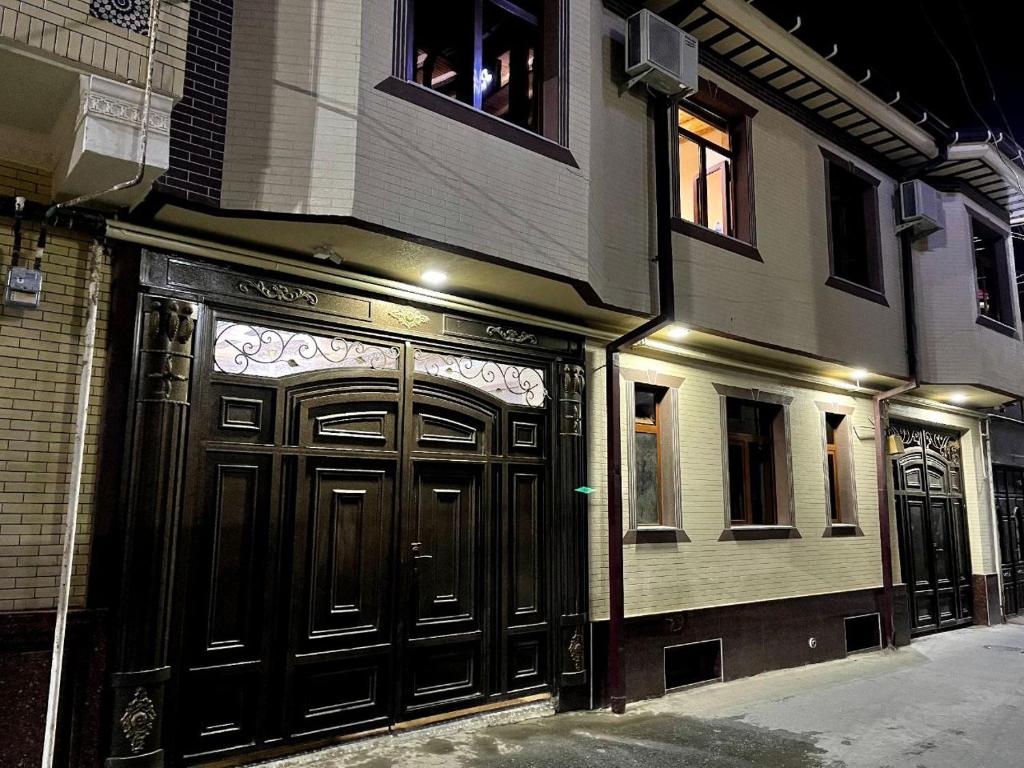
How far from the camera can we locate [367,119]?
18.2 ft

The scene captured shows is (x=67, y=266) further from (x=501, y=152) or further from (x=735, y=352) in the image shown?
(x=735, y=352)

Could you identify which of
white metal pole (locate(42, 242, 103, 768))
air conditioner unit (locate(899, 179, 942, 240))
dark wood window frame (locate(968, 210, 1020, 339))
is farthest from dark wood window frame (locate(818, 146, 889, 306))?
white metal pole (locate(42, 242, 103, 768))

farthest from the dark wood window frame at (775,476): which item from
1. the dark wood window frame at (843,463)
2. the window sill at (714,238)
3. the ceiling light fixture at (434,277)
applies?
the ceiling light fixture at (434,277)

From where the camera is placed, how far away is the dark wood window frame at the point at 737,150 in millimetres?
9266

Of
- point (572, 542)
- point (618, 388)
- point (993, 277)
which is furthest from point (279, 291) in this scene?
point (993, 277)

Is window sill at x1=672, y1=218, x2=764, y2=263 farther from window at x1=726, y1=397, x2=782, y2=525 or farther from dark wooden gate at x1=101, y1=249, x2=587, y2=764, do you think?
dark wooden gate at x1=101, y1=249, x2=587, y2=764

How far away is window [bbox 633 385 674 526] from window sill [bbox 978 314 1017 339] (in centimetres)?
723

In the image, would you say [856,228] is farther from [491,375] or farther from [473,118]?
[473,118]

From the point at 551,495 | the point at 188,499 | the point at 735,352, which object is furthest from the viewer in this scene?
the point at 735,352

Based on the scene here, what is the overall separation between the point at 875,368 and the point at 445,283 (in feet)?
24.1

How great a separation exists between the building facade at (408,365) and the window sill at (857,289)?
0.09 metres

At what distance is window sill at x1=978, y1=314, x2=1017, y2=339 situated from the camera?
12670mm

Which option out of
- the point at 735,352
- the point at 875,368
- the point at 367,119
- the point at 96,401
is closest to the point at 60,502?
the point at 96,401

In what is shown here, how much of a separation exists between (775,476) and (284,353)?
703 cm
